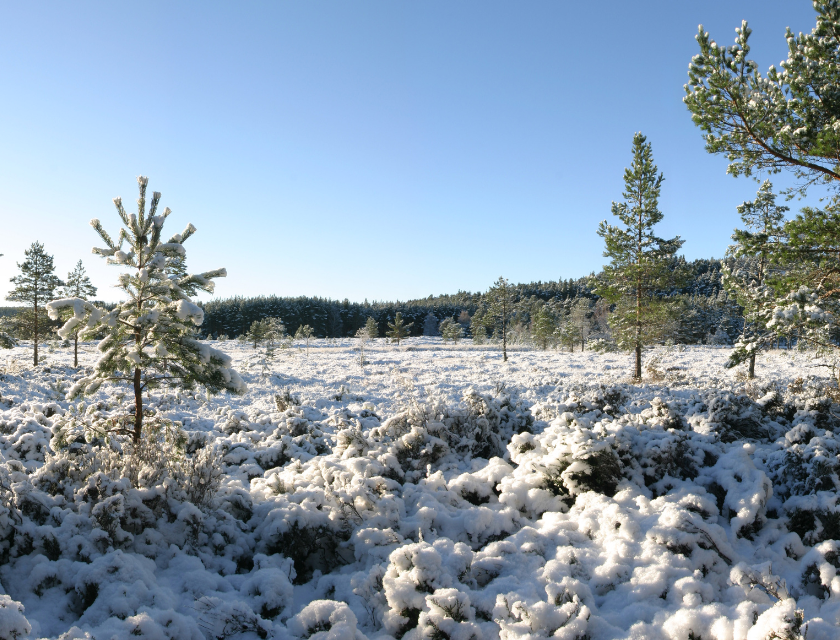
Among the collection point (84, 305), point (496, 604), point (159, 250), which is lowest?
point (496, 604)

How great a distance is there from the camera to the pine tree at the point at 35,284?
2523 cm

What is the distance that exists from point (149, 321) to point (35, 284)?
2896 cm

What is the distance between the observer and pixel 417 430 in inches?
273

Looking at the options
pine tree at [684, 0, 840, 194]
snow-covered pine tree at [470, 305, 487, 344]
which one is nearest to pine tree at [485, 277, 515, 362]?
snow-covered pine tree at [470, 305, 487, 344]

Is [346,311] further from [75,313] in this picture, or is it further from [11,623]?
[11,623]

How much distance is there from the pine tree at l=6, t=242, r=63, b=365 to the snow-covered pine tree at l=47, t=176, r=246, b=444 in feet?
89.2

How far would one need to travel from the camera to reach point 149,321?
4969mm

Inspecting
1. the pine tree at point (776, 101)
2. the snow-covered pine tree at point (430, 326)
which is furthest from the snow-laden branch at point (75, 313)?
the snow-covered pine tree at point (430, 326)

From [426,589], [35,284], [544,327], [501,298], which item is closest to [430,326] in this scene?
[544,327]

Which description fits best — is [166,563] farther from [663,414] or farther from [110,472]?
[663,414]

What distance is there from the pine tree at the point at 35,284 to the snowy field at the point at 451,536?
2480cm

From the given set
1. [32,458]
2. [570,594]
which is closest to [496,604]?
[570,594]

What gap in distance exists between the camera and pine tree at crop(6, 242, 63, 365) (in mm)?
25234

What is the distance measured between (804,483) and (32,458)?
10509mm
